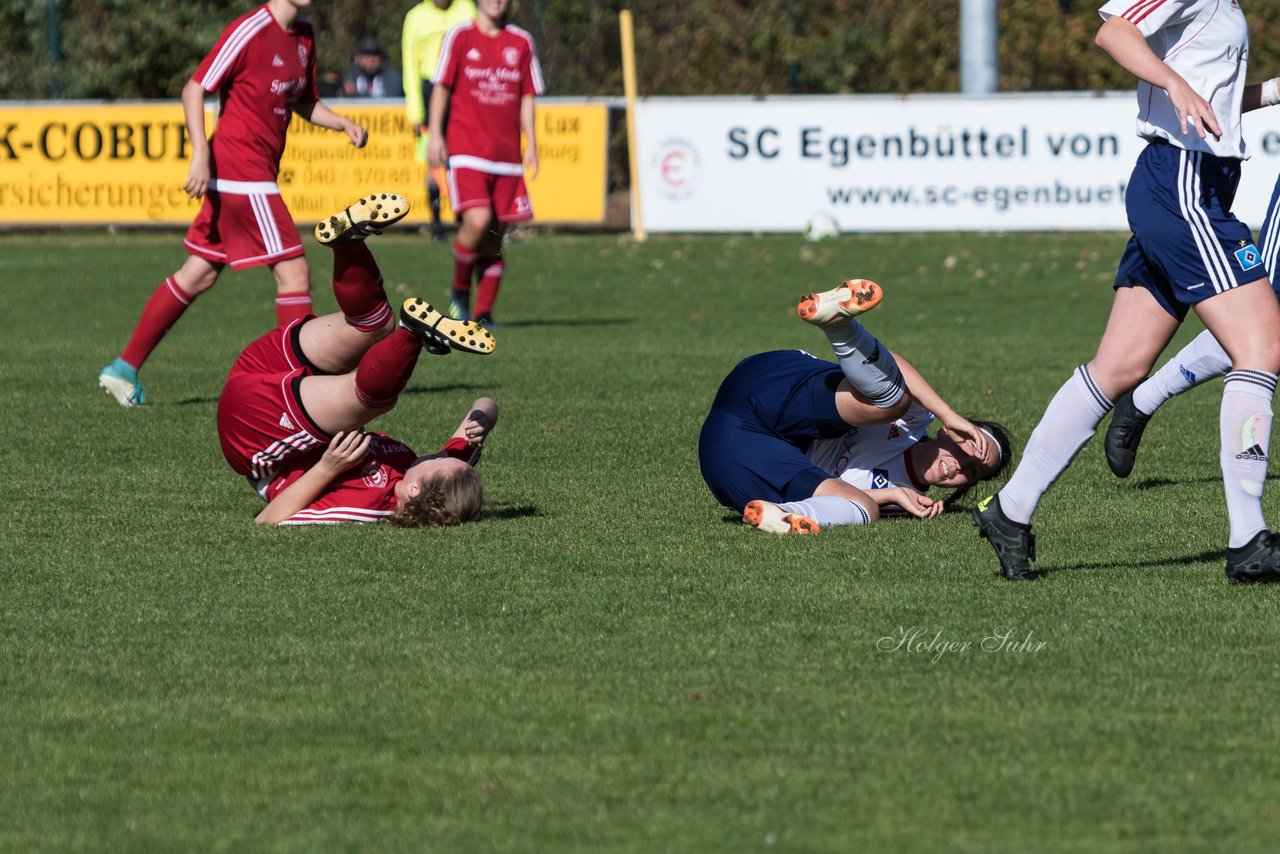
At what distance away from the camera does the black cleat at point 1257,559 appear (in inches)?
214

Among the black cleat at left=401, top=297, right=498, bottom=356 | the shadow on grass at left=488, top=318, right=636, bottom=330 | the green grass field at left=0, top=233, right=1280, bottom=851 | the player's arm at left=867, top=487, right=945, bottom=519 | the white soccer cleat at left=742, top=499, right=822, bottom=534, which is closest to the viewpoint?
the green grass field at left=0, top=233, right=1280, bottom=851

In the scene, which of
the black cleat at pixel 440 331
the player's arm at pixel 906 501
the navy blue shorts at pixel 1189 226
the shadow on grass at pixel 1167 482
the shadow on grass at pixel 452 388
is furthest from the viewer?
the shadow on grass at pixel 452 388

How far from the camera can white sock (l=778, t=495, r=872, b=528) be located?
21.7 ft

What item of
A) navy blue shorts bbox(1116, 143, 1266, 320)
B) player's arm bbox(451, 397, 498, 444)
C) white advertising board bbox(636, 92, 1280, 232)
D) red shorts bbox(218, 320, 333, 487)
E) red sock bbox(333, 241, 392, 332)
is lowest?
white advertising board bbox(636, 92, 1280, 232)

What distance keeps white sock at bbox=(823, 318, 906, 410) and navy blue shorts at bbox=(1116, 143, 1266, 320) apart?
3.39 feet

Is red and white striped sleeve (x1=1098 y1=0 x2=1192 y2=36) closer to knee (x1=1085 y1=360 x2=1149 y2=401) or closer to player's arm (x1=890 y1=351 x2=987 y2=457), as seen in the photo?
knee (x1=1085 y1=360 x2=1149 y2=401)

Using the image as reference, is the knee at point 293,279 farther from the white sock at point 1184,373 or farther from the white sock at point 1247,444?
the white sock at point 1247,444

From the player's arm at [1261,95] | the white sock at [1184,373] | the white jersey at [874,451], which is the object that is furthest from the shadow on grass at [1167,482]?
the player's arm at [1261,95]

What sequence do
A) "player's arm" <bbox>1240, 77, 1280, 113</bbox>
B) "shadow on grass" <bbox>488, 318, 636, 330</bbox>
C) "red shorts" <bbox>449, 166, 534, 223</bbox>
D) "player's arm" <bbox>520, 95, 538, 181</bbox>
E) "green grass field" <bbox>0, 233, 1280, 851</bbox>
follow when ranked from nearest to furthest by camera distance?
"green grass field" <bbox>0, 233, 1280, 851</bbox> → "player's arm" <bbox>1240, 77, 1280, 113</bbox> → "player's arm" <bbox>520, 95, 538, 181</bbox> → "red shorts" <bbox>449, 166, 534, 223</bbox> → "shadow on grass" <bbox>488, 318, 636, 330</bbox>

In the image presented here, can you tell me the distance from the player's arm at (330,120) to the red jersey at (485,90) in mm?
2665

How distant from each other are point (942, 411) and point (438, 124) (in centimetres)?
663

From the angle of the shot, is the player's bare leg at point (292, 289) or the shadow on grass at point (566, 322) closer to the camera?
the player's bare leg at point (292, 289)

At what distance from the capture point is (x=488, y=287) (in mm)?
12977

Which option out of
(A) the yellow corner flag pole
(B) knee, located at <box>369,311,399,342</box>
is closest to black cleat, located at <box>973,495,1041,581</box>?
(B) knee, located at <box>369,311,399,342</box>
